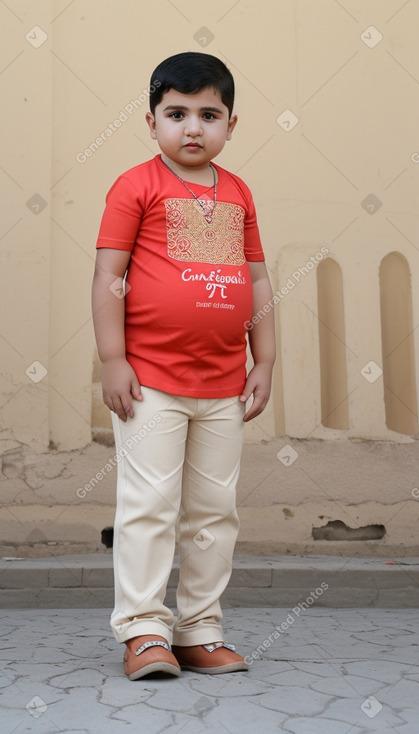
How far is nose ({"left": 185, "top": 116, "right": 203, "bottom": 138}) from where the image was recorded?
262 cm

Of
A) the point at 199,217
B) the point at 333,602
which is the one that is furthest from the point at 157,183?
the point at 333,602

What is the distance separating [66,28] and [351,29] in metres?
1.30

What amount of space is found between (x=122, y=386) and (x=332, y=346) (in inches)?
85.0

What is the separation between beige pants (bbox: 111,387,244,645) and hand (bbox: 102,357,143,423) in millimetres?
27

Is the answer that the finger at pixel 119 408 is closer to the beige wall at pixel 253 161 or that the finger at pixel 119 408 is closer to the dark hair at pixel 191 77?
the dark hair at pixel 191 77

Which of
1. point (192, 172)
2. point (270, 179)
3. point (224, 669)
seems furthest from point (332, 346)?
point (224, 669)

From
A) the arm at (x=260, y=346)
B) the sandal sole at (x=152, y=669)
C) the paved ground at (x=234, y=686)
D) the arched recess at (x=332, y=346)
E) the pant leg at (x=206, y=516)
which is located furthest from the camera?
the arched recess at (x=332, y=346)

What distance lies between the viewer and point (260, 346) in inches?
113

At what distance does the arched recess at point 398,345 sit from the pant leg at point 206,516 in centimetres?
204

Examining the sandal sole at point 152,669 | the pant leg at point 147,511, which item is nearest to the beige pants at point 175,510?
the pant leg at point 147,511

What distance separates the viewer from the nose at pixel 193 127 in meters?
2.62

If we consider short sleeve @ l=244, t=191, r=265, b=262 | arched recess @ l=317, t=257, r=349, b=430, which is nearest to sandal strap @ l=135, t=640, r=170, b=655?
short sleeve @ l=244, t=191, r=265, b=262

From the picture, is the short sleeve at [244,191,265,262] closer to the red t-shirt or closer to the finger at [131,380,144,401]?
the red t-shirt

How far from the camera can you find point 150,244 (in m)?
2.66
